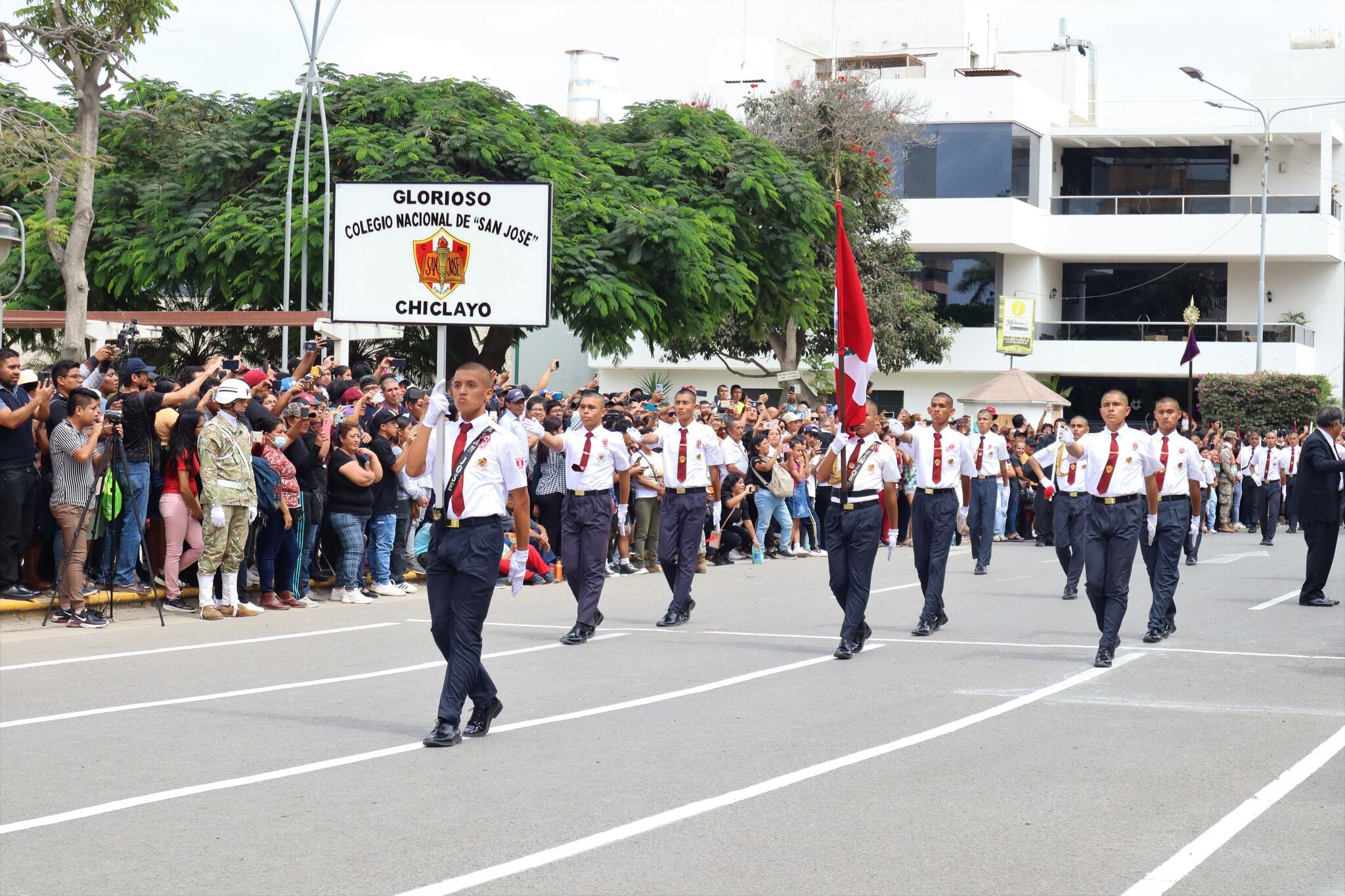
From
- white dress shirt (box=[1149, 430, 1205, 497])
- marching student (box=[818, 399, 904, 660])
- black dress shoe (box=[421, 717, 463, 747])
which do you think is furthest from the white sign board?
white dress shirt (box=[1149, 430, 1205, 497])

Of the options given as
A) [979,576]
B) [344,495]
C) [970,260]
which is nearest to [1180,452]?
[979,576]

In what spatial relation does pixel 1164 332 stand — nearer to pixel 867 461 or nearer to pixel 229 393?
pixel 867 461

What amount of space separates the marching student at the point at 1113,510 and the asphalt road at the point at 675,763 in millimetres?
447

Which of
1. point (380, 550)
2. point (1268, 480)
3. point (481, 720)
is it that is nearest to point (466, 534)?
point (481, 720)

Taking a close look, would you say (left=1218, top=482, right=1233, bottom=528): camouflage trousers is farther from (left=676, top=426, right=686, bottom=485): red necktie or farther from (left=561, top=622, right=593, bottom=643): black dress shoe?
(left=561, top=622, right=593, bottom=643): black dress shoe

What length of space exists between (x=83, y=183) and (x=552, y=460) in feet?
28.4

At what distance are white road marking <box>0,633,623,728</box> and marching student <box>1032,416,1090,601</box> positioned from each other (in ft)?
21.9

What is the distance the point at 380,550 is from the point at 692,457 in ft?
12.9

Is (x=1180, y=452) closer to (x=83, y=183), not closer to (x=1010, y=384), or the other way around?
(x=83, y=183)

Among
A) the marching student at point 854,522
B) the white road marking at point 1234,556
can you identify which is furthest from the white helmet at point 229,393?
the white road marking at point 1234,556

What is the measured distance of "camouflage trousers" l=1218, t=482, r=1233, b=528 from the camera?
112ft

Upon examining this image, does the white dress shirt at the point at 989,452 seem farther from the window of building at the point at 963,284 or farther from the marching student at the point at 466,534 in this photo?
the window of building at the point at 963,284

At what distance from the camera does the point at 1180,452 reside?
548 inches

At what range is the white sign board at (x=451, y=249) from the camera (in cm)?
1231
